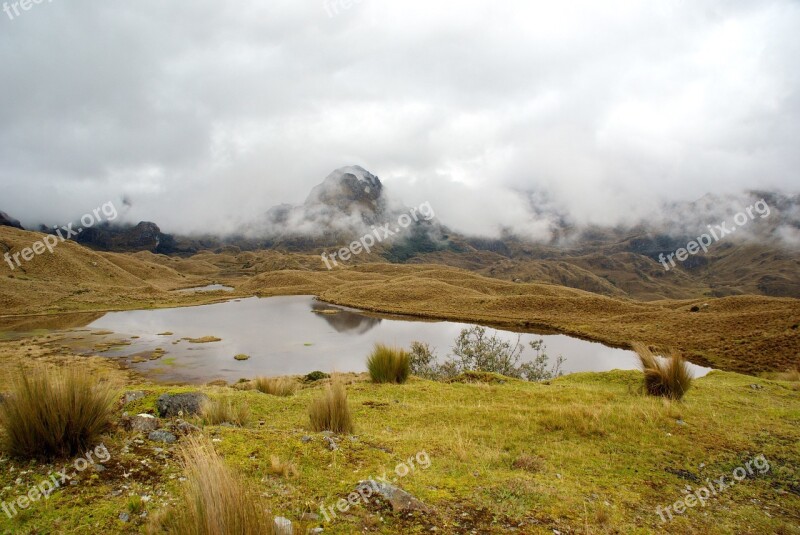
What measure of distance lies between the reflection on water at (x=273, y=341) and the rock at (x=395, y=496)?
625 inches

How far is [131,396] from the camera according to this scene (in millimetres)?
8961

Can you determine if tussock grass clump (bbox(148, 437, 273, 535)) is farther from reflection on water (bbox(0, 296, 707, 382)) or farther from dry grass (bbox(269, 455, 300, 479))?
reflection on water (bbox(0, 296, 707, 382))

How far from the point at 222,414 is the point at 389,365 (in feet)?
26.3

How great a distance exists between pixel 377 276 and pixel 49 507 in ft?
417

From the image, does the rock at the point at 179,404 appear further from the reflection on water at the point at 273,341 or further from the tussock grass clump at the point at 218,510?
the reflection on water at the point at 273,341

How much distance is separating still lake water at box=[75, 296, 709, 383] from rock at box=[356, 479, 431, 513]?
55.5ft

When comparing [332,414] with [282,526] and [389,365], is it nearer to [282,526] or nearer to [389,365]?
[282,526]

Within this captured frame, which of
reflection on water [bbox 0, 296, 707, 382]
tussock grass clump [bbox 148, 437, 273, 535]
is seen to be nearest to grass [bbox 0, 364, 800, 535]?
tussock grass clump [bbox 148, 437, 273, 535]

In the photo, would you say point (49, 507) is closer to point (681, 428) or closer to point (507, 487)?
point (507, 487)

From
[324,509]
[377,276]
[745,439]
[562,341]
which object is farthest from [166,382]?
[377,276]

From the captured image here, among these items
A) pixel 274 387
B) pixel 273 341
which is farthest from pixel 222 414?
pixel 273 341

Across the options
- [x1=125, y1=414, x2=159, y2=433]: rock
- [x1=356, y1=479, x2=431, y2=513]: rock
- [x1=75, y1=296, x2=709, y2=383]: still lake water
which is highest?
[x1=125, y1=414, x2=159, y2=433]: rock

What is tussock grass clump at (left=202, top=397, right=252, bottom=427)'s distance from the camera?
7.34 metres

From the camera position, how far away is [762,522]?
4.87 metres
